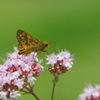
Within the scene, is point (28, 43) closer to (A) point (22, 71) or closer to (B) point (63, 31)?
(A) point (22, 71)

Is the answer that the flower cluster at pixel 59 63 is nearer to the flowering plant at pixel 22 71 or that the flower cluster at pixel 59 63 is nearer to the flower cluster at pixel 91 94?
the flowering plant at pixel 22 71

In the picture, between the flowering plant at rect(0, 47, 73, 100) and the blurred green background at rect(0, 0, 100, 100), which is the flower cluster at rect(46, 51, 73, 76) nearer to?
the flowering plant at rect(0, 47, 73, 100)

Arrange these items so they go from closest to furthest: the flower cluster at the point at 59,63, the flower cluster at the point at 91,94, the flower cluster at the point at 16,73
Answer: the flower cluster at the point at 91,94, the flower cluster at the point at 16,73, the flower cluster at the point at 59,63

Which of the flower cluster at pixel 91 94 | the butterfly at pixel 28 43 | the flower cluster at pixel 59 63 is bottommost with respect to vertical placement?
the flower cluster at pixel 91 94

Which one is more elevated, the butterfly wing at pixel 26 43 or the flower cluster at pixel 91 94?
the butterfly wing at pixel 26 43

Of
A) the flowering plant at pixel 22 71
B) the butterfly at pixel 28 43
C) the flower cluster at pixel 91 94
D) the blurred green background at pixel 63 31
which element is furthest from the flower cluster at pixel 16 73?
the blurred green background at pixel 63 31

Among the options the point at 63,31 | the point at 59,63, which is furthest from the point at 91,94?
the point at 63,31
